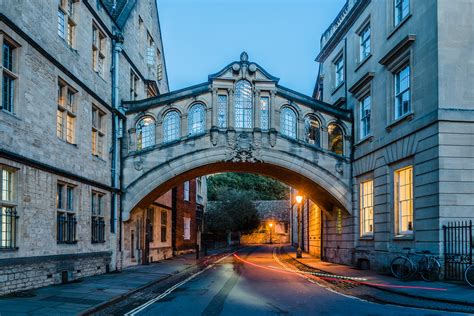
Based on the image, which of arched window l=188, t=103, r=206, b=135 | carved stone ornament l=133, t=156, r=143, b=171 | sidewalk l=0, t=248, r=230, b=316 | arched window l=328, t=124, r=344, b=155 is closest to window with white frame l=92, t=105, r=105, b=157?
carved stone ornament l=133, t=156, r=143, b=171

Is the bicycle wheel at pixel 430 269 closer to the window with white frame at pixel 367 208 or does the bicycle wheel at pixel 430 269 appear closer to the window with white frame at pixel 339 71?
the window with white frame at pixel 367 208

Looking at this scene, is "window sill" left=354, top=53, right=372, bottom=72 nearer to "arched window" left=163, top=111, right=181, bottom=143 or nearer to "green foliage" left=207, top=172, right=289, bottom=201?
"arched window" left=163, top=111, right=181, bottom=143

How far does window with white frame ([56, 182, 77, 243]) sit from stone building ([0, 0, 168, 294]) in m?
0.03

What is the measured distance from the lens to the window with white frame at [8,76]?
42.9 ft

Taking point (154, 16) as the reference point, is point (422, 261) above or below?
below

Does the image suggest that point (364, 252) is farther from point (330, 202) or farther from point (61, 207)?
point (61, 207)

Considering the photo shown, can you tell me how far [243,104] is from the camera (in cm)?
2448

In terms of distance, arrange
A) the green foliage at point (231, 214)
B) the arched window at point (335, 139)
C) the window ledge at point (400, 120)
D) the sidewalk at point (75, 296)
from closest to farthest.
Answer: the sidewalk at point (75, 296)
the window ledge at point (400, 120)
the arched window at point (335, 139)
the green foliage at point (231, 214)

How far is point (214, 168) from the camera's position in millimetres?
26625

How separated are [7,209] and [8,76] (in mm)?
3413

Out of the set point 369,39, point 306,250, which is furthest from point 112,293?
point 306,250

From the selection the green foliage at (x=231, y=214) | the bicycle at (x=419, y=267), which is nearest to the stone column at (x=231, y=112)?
the bicycle at (x=419, y=267)

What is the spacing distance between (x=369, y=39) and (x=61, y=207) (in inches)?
579

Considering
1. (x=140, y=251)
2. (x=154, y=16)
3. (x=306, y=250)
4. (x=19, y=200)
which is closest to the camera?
(x=19, y=200)
